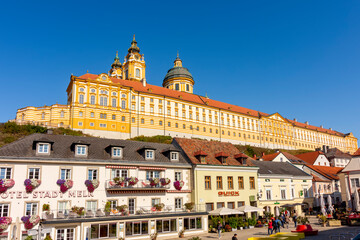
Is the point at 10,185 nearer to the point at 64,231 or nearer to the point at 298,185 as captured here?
the point at 64,231

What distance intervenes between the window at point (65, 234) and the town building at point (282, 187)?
76.4 feet

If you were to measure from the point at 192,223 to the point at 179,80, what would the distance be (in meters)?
85.0

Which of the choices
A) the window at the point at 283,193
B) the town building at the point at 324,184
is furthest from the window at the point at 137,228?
the town building at the point at 324,184

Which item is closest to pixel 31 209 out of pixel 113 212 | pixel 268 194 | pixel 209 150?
pixel 113 212

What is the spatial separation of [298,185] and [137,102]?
156ft

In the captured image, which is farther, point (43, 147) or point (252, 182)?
point (252, 182)

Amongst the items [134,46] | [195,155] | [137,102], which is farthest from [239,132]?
[195,155]

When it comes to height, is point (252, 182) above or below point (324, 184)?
above

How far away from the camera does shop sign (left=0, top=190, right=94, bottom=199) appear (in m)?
24.5

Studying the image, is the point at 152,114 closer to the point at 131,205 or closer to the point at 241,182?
the point at 241,182

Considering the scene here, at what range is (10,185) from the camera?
2425 cm

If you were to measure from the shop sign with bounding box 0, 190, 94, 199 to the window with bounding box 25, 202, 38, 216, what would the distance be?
568mm

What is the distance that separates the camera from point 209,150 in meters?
38.5

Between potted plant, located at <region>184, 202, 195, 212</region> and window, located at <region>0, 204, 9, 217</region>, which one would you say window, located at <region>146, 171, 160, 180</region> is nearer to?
potted plant, located at <region>184, 202, 195, 212</region>
